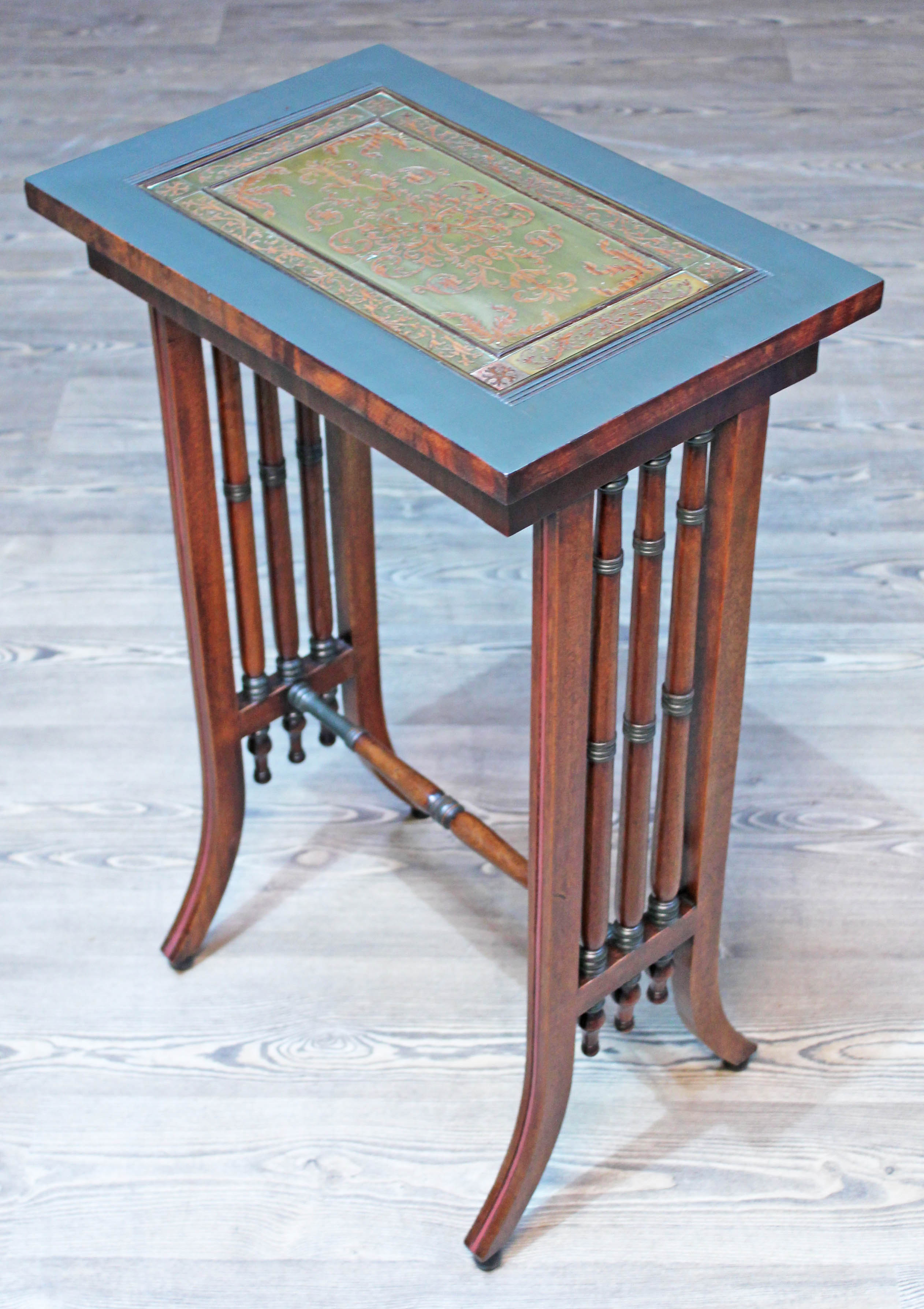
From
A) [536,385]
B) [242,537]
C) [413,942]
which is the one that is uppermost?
[536,385]

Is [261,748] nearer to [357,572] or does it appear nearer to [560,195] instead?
[357,572]

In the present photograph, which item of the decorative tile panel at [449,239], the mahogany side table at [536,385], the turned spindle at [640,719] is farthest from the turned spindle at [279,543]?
the turned spindle at [640,719]

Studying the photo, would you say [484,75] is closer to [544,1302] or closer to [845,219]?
[845,219]

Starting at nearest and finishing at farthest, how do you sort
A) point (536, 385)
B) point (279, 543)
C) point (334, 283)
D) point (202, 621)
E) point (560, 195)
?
point (536, 385) < point (334, 283) < point (560, 195) < point (202, 621) < point (279, 543)

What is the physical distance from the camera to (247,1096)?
1.78 m

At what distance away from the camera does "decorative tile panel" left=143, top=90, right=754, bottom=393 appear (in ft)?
4.09

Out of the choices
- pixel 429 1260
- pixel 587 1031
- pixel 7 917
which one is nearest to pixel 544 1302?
pixel 429 1260

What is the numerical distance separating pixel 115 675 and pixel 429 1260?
985 mm

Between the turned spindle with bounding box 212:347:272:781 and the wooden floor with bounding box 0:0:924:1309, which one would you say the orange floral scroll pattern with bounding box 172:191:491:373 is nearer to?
the turned spindle with bounding box 212:347:272:781

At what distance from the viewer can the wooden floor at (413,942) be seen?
1.65 m

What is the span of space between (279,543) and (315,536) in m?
0.04

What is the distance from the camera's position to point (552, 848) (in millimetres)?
1387

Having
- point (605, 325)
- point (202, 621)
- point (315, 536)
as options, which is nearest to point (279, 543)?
point (315, 536)

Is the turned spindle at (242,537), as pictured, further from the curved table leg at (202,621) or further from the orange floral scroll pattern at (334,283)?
the orange floral scroll pattern at (334,283)
